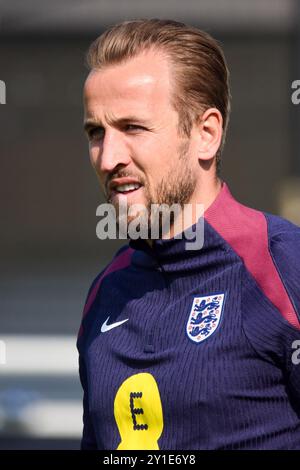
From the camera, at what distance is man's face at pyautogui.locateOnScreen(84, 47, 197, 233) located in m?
2.56

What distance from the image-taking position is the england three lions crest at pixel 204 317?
2.46 m

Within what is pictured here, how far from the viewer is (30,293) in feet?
56.9

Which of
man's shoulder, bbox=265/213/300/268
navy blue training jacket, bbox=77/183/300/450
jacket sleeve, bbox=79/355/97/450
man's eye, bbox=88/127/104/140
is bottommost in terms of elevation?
jacket sleeve, bbox=79/355/97/450

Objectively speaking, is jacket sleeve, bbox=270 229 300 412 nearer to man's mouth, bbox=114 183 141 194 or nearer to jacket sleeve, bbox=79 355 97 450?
man's mouth, bbox=114 183 141 194

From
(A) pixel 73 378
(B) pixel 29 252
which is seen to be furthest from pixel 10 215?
(A) pixel 73 378

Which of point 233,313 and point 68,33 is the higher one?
point 68,33

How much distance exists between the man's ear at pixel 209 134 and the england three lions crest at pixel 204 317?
39 cm

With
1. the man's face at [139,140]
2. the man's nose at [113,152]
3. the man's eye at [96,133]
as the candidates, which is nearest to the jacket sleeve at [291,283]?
the man's face at [139,140]

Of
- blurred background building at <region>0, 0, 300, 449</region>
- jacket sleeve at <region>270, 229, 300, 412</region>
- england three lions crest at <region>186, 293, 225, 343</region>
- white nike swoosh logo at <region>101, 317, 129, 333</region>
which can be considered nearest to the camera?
jacket sleeve at <region>270, 229, 300, 412</region>

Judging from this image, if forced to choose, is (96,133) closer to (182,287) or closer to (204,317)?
(182,287)

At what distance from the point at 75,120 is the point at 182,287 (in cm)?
1871

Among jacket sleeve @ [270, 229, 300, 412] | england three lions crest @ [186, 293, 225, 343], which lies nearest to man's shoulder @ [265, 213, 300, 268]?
jacket sleeve @ [270, 229, 300, 412]
